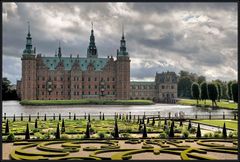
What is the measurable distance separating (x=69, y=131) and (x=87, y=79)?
3076 inches

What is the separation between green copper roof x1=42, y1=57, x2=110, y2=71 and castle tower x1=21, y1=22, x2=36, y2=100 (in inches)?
200

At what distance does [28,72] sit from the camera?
9469 centimetres

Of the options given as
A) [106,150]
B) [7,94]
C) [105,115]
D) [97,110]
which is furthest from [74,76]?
[106,150]

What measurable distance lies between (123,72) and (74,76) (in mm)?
13654

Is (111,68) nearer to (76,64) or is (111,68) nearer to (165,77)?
(76,64)

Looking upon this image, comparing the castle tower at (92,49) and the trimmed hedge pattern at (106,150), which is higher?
the castle tower at (92,49)

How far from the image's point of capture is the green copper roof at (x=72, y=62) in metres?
99.5

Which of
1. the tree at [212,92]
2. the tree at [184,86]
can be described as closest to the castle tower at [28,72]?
the tree at [212,92]

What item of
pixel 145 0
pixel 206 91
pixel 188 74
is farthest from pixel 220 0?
pixel 188 74

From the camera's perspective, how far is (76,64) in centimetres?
10012

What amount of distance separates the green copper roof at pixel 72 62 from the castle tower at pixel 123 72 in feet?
16.8

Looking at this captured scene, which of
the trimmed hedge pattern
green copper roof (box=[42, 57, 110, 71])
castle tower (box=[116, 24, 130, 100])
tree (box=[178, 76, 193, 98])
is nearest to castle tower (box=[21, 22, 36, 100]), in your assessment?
green copper roof (box=[42, 57, 110, 71])

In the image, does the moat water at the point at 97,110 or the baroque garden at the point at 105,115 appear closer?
the baroque garden at the point at 105,115

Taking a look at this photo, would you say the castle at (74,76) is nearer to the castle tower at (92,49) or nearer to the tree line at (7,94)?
the castle tower at (92,49)
